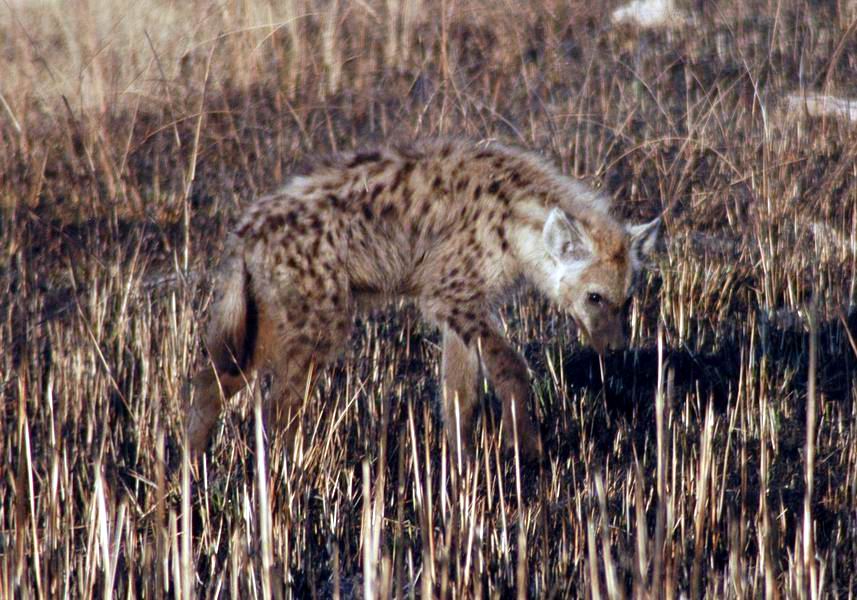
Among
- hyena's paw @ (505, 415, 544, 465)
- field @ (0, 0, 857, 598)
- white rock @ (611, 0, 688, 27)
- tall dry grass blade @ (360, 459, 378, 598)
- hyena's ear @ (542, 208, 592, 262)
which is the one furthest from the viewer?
white rock @ (611, 0, 688, 27)

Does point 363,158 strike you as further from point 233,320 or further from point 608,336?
point 608,336

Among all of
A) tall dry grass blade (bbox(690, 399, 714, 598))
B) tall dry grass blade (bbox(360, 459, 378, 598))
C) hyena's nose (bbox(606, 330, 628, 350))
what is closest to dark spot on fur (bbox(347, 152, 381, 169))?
hyena's nose (bbox(606, 330, 628, 350))

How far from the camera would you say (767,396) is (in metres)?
5.05

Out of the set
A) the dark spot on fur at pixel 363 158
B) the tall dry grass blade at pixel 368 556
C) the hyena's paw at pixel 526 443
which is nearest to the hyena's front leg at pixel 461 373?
the hyena's paw at pixel 526 443

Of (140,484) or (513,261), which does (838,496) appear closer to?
(513,261)

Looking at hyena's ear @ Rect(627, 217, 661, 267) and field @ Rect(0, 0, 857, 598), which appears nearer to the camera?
field @ Rect(0, 0, 857, 598)

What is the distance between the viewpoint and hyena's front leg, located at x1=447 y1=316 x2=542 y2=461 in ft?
16.4

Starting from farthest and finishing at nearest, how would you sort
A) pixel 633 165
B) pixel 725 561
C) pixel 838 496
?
pixel 633 165 → pixel 838 496 → pixel 725 561

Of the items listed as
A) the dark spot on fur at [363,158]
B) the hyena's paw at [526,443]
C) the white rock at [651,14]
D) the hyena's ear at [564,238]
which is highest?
the white rock at [651,14]

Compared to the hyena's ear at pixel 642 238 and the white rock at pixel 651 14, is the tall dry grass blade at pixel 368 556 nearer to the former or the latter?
the hyena's ear at pixel 642 238

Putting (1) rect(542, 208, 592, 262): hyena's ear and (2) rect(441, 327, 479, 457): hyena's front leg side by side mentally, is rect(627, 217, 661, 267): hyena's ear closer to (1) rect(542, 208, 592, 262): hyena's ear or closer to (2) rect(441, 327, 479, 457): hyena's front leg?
(1) rect(542, 208, 592, 262): hyena's ear

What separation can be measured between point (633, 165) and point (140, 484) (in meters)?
3.81

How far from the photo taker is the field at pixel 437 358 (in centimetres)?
346

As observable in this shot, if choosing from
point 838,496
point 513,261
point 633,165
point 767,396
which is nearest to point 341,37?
point 633,165
